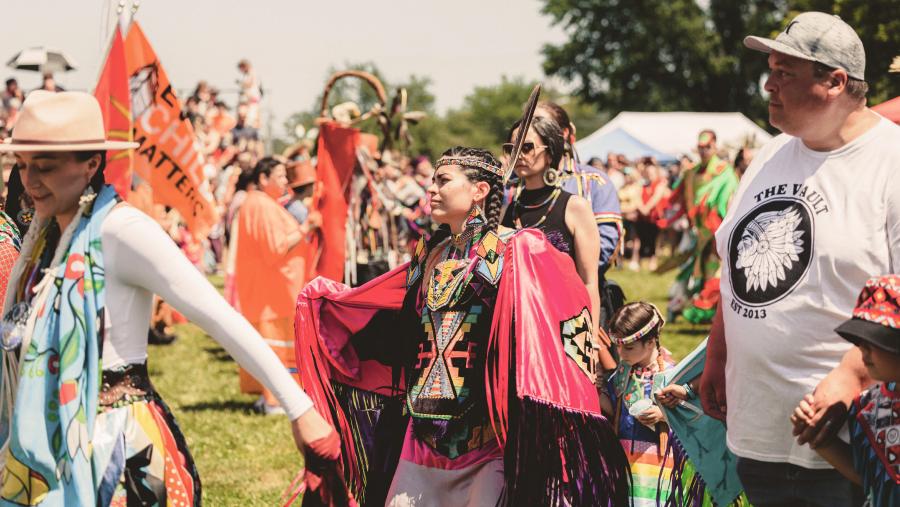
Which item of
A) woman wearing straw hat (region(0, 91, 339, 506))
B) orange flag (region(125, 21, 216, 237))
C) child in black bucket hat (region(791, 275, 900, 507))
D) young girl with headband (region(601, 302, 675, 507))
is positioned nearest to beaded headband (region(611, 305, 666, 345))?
young girl with headband (region(601, 302, 675, 507))

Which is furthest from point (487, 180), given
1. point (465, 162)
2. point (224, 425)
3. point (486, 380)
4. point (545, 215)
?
point (224, 425)

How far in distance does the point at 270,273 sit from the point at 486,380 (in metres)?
4.69

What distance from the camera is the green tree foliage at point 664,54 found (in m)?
47.1

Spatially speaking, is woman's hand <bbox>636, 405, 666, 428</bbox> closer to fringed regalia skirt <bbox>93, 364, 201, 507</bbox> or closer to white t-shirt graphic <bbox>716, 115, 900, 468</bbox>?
white t-shirt graphic <bbox>716, 115, 900, 468</bbox>

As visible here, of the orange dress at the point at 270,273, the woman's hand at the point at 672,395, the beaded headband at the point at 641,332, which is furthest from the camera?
the orange dress at the point at 270,273

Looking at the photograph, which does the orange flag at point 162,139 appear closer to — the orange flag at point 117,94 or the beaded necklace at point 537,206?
the orange flag at point 117,94

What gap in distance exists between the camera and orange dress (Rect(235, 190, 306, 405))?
26.3 ft

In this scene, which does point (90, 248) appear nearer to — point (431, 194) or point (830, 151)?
point (431, 194)

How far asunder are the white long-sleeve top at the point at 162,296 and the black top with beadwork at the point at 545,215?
6.53 ft

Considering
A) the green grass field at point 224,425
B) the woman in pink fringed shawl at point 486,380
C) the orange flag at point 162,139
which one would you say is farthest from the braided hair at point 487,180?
the orange flag at point 162,139

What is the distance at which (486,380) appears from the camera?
3682mm

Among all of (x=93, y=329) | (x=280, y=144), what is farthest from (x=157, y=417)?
(x=280, y=144)

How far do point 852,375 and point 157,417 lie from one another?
1711 millimetres

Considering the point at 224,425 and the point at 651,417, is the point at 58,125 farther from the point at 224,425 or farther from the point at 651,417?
the point at 224,425
